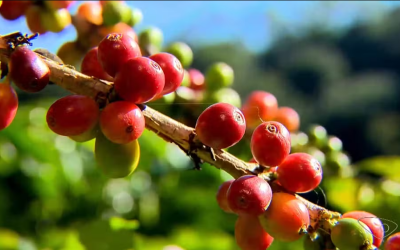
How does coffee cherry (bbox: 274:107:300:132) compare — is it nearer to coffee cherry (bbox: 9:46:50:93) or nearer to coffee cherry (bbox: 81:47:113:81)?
coffee cherry (bbox: 81:47:113:81)

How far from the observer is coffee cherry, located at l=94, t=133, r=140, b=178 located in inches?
26.3

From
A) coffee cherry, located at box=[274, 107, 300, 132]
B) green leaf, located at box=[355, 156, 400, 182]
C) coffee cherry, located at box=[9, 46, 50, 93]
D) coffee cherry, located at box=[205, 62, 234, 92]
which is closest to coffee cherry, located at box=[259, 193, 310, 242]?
coffee cherry, located at box=[9, 46, 50, 93]

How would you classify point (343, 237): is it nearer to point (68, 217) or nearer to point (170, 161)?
point (170, 161)

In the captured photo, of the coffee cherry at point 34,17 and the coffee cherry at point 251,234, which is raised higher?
the coffee cherry at point 251,234

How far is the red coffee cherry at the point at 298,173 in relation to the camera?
640 mm

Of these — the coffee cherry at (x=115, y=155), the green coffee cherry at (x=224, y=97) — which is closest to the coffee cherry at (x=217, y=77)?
the green coffee cherry at (x=224, y=97)

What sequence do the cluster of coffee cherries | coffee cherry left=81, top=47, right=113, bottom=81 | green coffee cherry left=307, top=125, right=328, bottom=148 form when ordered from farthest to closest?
1. green coffee cherry left=307, top=125, right=328, bottom=148
2. the cluster of coffee cherries
3. coffee cherry left=81, top=47, right=113, bottom=81

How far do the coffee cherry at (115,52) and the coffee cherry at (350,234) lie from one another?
12.0 inches

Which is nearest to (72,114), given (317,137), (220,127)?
(220,127)

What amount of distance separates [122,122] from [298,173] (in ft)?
0.70

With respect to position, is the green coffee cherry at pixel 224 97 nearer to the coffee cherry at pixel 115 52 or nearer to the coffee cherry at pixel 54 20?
the coffee cherry at pixel 54 20

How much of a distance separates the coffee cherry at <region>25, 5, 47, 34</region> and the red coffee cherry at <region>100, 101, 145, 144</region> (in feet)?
1.32

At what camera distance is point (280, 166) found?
0.66 meters

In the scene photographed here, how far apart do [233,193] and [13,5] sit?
0.55 metres
